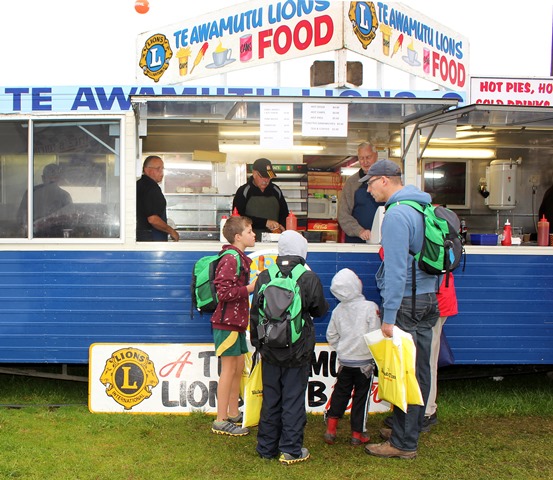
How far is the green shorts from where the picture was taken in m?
5.41

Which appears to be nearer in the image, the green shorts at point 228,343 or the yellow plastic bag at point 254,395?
the yellow plastic bag at point 254,395

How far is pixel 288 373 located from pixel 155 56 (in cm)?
405

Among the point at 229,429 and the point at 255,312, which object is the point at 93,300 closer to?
the point at 229,429

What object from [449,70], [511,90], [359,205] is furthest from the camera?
[511,90]

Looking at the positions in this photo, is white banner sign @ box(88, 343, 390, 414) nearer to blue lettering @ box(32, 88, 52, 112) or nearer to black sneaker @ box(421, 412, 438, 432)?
black sneaker @ box(421, 412, 438, 432)

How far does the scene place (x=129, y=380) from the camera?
6.05 m

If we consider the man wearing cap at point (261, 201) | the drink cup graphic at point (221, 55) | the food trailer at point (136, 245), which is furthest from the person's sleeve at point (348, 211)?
the drink cup graphic at point (221, 55)

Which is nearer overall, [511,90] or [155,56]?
[155,56]

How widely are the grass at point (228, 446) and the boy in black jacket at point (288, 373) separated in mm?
142

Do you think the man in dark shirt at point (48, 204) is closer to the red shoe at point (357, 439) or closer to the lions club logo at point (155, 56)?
the lions club logo at point (155, 56)

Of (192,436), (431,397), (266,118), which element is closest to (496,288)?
(431,397)

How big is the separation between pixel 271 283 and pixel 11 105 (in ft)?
9.52

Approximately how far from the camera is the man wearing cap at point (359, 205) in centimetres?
677

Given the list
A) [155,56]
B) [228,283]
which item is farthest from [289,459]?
[155,56]
